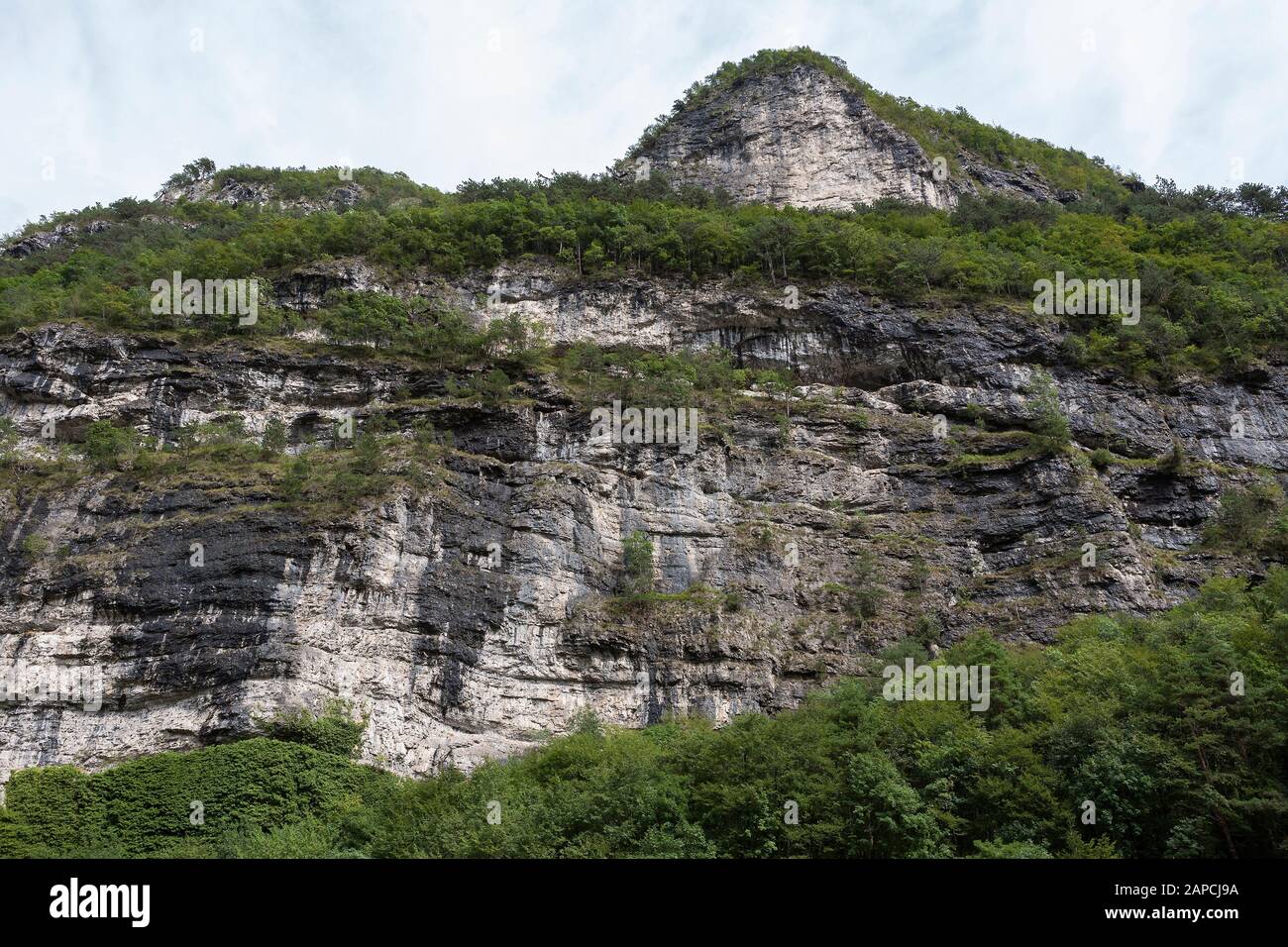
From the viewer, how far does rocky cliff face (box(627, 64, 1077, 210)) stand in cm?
6950

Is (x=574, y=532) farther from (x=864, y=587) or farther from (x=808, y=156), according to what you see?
(x=808, y=156)

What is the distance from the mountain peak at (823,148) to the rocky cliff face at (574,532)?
23.0 meters

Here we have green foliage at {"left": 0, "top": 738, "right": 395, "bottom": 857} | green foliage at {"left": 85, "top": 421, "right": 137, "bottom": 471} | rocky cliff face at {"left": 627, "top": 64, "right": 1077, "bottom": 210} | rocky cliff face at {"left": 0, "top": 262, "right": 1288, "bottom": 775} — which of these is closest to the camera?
green foliage at {"left": 0, "top": 738, "right": 395, "bottom": 857}

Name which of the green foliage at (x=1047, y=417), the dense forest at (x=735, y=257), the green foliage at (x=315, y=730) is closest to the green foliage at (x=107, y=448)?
the dense forest at (x=735, y=257)

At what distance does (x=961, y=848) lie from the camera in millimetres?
21062

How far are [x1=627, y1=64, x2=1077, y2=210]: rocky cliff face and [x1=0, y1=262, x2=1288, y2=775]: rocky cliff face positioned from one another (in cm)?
2257

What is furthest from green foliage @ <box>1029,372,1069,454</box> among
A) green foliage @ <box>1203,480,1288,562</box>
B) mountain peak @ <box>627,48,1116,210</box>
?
mountain peak @ <box>627,48,1116,210</box>

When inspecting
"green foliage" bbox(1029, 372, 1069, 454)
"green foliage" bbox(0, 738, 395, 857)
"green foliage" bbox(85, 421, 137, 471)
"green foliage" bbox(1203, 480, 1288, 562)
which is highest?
"green foliage" bbox(1029, 372, 1069, 454)

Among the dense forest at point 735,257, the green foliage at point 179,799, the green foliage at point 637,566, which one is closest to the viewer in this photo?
the green foliage at point 179,799

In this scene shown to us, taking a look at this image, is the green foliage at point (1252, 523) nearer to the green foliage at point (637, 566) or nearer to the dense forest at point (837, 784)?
the dense forest at point (837, 784)

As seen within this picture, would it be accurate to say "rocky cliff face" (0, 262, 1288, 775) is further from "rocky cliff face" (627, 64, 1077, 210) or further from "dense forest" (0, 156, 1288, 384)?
"rocky cliff face" (627, 64, 1077, 210)

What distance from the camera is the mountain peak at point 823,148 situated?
69812 mm
